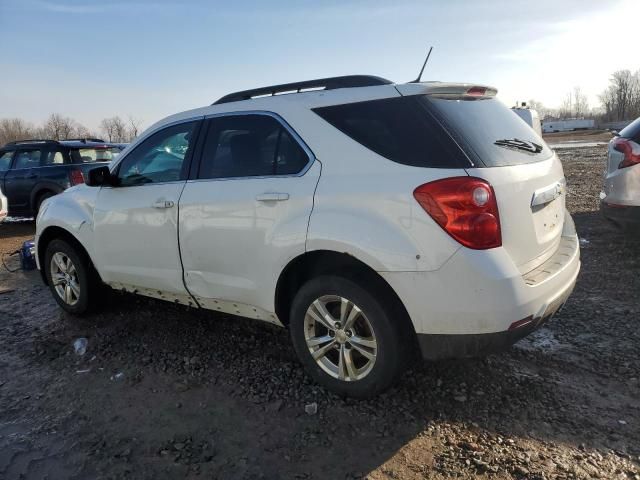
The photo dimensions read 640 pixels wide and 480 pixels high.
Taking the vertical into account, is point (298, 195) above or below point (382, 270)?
above

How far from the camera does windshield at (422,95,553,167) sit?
2.73 metres

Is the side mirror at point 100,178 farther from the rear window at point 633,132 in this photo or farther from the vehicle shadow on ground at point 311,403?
the rear window at point 633,132

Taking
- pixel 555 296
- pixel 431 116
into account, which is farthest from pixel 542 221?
pixel 431 116

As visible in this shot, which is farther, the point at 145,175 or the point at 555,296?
the point at 145,175

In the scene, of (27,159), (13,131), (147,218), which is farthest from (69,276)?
(13,131)

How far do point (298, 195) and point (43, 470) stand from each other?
6.58 feet

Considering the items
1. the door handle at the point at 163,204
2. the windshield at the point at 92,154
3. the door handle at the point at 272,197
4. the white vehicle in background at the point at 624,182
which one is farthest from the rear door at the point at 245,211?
the windshield at the point at 92,154

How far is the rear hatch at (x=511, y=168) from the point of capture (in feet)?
8.67

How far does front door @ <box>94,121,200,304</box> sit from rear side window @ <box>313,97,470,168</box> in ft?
4.39

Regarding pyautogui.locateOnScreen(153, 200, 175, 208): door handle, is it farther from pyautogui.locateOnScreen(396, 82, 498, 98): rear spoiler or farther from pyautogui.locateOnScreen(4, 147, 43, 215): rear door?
pyautogui.locateOnScreen(4, 147, 43, 215): rear door

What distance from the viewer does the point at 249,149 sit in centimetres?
339

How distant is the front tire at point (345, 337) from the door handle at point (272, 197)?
526mm

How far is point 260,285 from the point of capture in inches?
128

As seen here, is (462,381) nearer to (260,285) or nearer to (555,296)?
(555,296)
